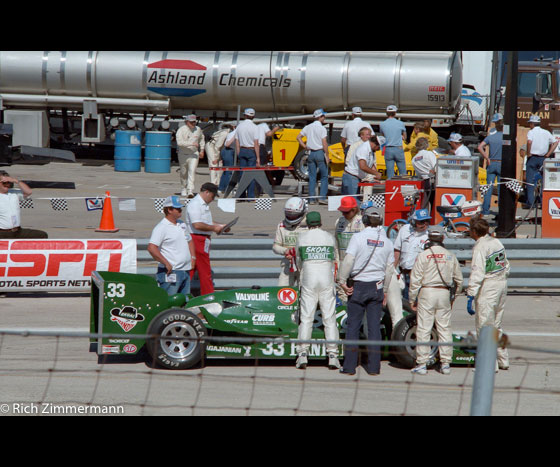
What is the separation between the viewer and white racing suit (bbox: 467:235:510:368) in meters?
8.40

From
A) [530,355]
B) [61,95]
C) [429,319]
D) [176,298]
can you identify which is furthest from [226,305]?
[61,95]

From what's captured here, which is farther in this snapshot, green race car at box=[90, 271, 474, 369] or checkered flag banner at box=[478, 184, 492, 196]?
checkered flag banner at box=[478, 184, 492, 196]

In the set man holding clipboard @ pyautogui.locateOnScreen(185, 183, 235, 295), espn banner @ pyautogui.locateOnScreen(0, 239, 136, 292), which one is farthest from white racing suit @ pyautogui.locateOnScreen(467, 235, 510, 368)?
espn banner @ pyautogui.locateOnScreen(0, 239, 136, 292)

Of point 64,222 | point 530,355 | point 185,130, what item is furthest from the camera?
point 185,130

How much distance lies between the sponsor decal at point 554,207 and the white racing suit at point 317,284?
695cm

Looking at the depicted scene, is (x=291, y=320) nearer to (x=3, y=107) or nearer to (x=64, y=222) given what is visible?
(x=64, y=222)

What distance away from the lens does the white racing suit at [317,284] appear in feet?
26.8

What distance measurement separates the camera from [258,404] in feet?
23.2

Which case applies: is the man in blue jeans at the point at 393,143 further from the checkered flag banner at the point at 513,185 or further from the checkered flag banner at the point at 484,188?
the checkered flag banner at the point at 513,185

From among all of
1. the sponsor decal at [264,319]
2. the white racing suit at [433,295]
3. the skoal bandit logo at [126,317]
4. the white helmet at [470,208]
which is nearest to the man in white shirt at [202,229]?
the sponsor decal at [264,319]

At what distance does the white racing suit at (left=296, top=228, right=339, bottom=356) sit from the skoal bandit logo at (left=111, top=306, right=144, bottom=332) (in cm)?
160

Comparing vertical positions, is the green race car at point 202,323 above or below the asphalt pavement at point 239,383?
above

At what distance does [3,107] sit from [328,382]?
1972 centimetres

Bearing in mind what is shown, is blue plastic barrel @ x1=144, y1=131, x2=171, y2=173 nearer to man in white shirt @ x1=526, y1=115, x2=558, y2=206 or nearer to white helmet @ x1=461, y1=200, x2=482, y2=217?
man in white shirt @ x1=526, y1=115, x2=558, y2=206
